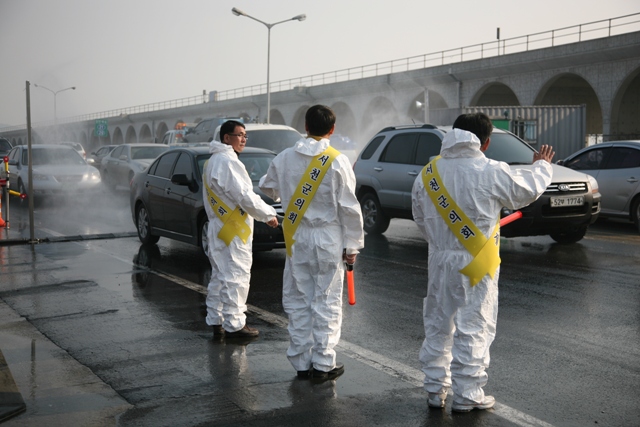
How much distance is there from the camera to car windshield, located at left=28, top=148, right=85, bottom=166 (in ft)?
72.9

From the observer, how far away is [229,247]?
6.50 m

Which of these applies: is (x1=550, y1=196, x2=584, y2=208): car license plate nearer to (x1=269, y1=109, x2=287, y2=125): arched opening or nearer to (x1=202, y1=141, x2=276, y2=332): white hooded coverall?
(x1=202, y1=141, x2=276, y2=332): white hooded coverall

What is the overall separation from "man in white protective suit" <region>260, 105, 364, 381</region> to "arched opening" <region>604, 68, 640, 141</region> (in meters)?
30.9

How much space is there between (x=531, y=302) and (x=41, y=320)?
465 centimetres

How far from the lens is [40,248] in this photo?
1269 centimetres

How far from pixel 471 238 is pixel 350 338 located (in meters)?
2.19

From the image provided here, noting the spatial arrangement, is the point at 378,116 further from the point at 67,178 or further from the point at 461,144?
the point at 461,144

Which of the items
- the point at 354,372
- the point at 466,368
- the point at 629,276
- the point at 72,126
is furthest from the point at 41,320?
the point at 72,126

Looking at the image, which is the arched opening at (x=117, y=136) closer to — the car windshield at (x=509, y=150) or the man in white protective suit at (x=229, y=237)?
the car windshield at (x=509, y=150)

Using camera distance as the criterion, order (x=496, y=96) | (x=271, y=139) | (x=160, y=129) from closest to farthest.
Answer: (x=271, y=139) → (x=496, y=96) → (x=160, y=129)

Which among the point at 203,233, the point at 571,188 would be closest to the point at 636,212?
the point at 571,188

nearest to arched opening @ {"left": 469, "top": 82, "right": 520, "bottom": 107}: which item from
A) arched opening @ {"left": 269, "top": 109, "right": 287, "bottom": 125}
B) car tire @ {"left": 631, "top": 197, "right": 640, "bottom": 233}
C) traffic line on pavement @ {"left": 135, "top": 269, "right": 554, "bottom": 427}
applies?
arched opening @ {"left": 269, "top": 109, "right": 287, "bottom": 125}

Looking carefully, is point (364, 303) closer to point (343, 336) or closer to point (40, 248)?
point (343, 336)

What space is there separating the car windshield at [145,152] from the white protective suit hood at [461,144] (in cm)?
2087
